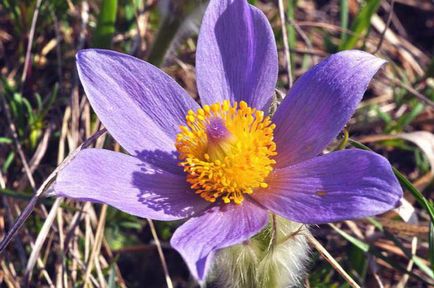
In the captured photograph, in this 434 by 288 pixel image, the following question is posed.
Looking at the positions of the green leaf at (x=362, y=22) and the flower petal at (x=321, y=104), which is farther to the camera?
the green leaf at (x=362, y=22)

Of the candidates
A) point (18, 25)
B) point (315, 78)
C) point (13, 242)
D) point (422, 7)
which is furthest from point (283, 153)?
point (422, 7)

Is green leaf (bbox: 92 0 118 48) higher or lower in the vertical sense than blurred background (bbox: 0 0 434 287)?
higher

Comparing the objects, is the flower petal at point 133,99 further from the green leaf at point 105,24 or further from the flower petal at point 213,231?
the green leaf at point 105,24

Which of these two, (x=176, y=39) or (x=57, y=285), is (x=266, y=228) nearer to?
(x=57, y=285)

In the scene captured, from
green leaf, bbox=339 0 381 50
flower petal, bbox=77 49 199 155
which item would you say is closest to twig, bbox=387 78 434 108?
green leaf, bbox=339 0 381 50

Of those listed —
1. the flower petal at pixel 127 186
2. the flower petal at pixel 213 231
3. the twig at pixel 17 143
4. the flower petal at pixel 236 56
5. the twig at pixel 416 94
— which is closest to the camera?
the flower petal at pixel 213 231

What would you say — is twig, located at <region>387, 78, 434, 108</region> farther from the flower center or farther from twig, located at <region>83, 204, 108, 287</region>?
twig, located at <region>83, 204, 108, 287</region>

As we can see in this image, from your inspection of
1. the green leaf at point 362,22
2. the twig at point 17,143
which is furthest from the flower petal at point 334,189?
the green leaf at point 362,22
